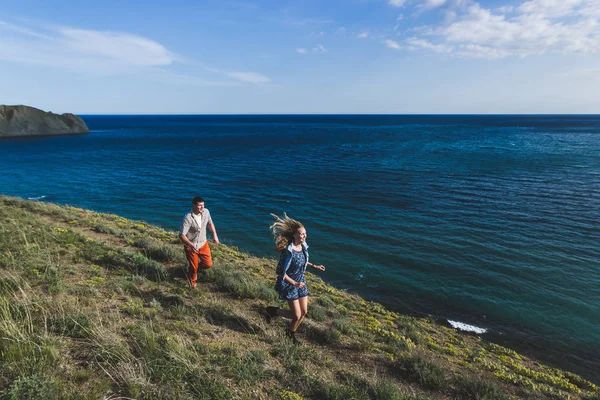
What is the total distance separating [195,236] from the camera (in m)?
7.79

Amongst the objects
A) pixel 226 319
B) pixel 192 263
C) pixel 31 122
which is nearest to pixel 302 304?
pixel 226 319

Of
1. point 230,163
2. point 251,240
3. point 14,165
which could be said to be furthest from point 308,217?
point 14,165

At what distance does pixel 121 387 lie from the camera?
14.2ft

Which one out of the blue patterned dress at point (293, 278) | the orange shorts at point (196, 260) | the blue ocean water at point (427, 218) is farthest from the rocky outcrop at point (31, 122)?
the blue patterned dress at point (293, 278)

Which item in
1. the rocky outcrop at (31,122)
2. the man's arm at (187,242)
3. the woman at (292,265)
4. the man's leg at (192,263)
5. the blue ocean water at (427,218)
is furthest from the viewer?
the rocky outcrop at (31,122)

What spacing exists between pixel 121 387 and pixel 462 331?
10661mm

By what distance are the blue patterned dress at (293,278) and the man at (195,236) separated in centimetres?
223

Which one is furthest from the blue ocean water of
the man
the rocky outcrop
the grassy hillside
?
the rocky outcrop

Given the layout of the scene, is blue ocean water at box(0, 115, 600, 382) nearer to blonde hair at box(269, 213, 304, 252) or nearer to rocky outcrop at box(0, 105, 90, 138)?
blonde hair at box(269, 213, 304, 252)

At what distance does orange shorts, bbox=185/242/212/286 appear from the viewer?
793cm

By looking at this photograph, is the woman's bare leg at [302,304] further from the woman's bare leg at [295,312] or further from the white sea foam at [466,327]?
the white sea foam at [466,327]

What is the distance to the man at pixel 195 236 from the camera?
746 cm

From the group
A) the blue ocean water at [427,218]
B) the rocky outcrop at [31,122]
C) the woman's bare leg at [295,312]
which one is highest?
the rocky outcrop at [31,122]

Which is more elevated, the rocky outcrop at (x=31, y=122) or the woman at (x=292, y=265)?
the rocky outcrop at (x=31, y=122)
